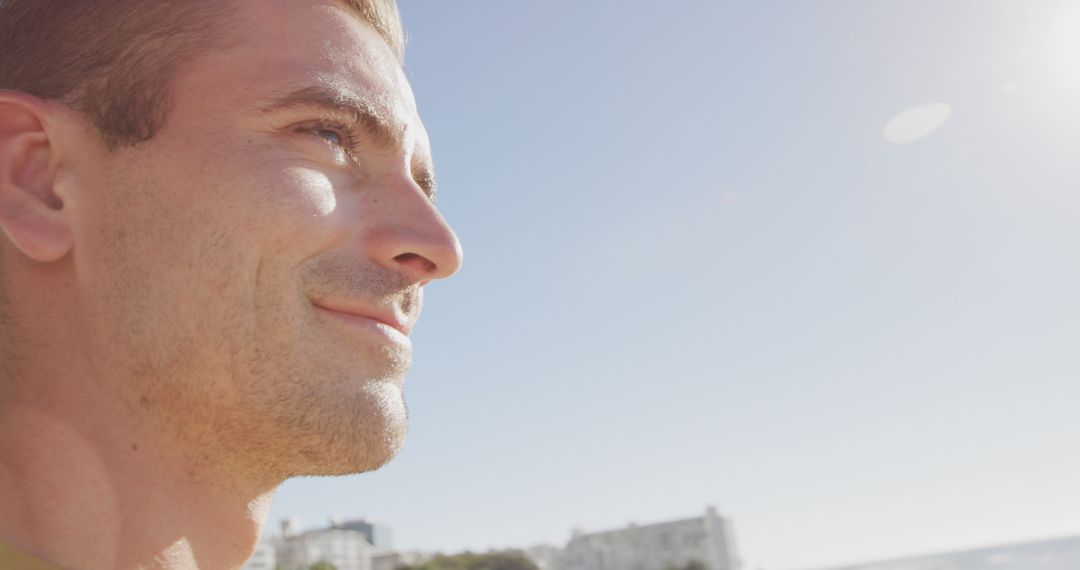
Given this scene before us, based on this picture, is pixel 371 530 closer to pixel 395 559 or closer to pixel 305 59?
pixel 395 559

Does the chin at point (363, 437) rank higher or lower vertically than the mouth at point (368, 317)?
lower

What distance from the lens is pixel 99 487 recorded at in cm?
134

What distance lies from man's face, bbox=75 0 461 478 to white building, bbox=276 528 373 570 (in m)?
70.6

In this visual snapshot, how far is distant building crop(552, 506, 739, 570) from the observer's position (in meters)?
72.8

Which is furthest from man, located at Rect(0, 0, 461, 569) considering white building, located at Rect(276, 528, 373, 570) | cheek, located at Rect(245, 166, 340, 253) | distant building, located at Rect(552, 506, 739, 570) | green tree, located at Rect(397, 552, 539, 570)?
distant building, located at Rect(552, 506, 739, 570)

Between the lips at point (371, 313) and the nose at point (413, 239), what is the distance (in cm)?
9

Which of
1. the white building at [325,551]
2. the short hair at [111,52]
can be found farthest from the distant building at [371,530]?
the short hair at [111,52]

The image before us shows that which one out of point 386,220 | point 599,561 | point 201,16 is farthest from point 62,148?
point 599,561

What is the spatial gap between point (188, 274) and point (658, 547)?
260 feet

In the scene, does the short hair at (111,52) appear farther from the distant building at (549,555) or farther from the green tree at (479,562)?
the distant building at (549,555)

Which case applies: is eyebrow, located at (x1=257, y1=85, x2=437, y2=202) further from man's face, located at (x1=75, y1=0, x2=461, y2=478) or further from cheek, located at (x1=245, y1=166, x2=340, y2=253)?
cheek, located at (x1=245, y1=166, x2=340, y2=253)

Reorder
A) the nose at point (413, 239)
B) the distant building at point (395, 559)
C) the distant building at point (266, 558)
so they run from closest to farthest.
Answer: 1. the nose at point (413, 239)
2. the distant building at point (266, 558)
3. the distant building at point (395, 559)

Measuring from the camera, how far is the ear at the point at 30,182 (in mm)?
1461

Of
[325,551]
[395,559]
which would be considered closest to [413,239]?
[395,559]
